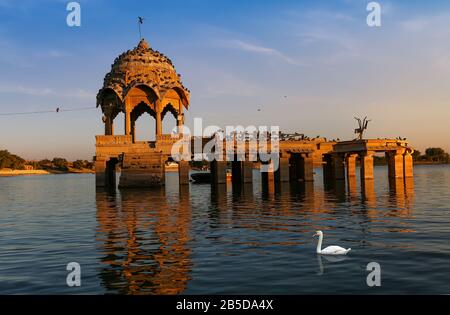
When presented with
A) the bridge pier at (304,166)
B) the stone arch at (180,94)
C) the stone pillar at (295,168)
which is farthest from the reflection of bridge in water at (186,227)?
the stone pillar at (295,168)

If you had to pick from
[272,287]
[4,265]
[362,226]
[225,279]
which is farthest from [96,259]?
[362,226]

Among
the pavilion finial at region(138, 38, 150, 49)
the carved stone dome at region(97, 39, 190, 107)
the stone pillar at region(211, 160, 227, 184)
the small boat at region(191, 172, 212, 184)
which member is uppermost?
the pavilion finial at region(138, 38, 150, 49)

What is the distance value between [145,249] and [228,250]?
11.4 feet

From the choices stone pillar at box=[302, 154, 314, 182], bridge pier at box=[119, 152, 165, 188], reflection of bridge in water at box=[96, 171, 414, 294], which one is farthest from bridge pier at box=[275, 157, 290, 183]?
reflection of bridge in water at box=[96, 171, 414, 294]

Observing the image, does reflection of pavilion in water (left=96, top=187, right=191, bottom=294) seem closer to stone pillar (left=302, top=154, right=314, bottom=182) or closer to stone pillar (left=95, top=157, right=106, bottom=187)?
stone pillar (left=95, top=157, right=106, bottom=187)

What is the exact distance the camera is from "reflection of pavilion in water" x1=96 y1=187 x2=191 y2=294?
1426 cm

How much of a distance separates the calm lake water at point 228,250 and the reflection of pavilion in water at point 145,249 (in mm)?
40

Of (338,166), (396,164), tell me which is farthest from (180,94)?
(396,164)

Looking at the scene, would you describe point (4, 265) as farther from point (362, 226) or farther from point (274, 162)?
point (274, 162)

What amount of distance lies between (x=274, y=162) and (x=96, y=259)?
5241 centimetres

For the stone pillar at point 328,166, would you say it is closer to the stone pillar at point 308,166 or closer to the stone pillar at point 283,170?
the stone pillar at point 308,166

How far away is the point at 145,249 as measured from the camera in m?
20.0

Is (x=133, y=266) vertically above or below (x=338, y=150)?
below

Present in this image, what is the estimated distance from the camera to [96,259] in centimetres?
1811
